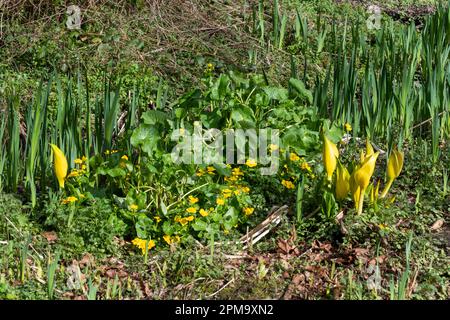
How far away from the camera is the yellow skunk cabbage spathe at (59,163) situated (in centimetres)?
382

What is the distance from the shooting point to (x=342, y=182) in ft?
12.5

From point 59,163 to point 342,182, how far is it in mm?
1210

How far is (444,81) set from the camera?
186 inches

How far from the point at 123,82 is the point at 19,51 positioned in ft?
2.60

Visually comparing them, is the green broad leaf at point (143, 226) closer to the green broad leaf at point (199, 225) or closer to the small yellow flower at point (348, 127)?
the green broad leaf at point (199, 225)

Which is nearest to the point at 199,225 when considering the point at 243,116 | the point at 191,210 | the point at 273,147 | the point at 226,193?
the point at 191,210

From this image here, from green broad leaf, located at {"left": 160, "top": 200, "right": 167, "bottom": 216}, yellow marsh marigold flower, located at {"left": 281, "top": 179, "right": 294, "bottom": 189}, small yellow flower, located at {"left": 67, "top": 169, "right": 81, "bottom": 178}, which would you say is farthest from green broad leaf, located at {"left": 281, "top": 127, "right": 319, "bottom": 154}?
small yellow flower, located at {"left": 67, "top": 169, "right": 81, "bottom": 178}

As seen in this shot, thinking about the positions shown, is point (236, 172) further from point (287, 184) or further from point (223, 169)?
point (287, 184)

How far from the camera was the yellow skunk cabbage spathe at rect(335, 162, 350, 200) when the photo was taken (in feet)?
12.3

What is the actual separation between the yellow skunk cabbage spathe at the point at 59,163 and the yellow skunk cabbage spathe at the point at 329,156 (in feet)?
3.64

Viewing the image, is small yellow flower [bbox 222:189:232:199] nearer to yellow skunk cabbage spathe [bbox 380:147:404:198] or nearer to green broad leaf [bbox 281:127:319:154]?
green broad leaf [bbox 281:127:319:154]

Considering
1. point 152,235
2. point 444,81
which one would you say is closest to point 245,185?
point 152,235

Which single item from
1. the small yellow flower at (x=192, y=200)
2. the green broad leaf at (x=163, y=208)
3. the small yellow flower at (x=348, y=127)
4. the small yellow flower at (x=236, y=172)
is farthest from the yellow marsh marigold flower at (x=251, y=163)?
the small yellow flower at (x=348, y=127)

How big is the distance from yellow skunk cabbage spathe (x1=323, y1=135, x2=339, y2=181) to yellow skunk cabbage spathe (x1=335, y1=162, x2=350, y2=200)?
35mm
